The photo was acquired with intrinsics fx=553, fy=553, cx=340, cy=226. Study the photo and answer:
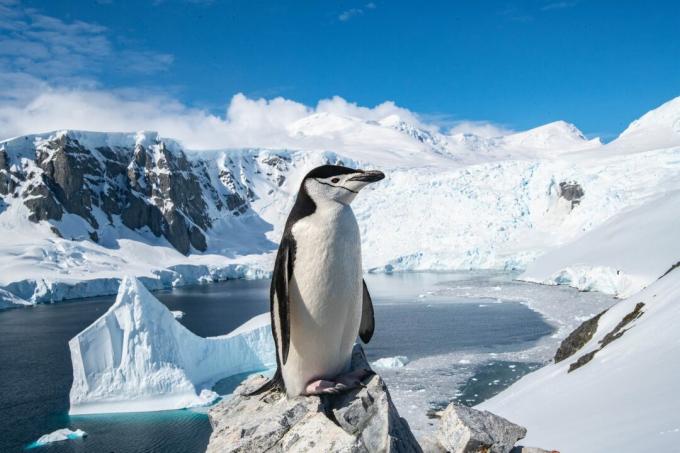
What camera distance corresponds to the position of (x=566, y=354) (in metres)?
13.8

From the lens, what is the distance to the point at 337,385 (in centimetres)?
371

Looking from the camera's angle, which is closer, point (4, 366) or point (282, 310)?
point (282, 310)

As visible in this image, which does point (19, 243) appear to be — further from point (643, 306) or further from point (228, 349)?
point (643, 306)

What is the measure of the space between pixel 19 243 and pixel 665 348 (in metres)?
68.0

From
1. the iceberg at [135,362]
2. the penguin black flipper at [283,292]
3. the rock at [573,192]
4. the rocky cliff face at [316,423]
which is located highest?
the rock at [573,192]

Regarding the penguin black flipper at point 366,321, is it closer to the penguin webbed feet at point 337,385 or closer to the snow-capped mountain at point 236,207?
the penguin webbed feet at point 337,385

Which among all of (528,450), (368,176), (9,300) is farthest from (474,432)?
(9,300)

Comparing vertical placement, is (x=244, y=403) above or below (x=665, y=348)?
above

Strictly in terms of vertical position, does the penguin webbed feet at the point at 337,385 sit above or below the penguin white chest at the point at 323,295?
below

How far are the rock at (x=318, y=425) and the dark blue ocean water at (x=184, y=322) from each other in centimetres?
1115

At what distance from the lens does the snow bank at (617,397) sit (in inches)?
217

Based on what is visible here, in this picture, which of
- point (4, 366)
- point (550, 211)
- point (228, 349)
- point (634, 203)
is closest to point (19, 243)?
point (4, 366)

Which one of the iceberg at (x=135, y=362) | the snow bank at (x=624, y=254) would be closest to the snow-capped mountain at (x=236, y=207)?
the snow bank at (x=624, y=254)

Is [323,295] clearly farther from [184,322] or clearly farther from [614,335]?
[184,322]
